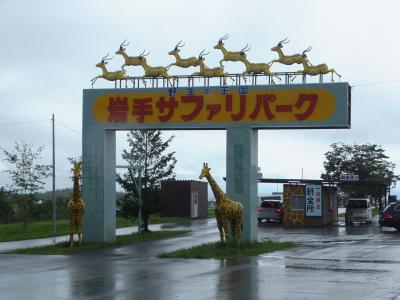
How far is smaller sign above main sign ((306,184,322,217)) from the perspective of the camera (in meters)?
35.3

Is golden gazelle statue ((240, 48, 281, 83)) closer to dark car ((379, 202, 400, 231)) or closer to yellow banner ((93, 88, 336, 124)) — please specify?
yellow banner ((93, 88, 336, 124))

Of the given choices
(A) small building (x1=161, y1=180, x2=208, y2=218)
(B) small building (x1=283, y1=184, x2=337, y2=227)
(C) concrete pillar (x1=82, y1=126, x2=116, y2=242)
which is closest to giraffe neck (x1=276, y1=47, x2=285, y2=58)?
(C) concrete pillar (x1=82, y1=126, x2=116, y2=242)

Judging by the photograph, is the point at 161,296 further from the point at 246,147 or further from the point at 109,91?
the point at 109,91

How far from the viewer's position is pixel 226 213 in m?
19.4

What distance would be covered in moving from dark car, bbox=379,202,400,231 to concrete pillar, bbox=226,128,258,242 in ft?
42.8

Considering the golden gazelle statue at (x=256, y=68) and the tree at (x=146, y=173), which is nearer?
the golden gazelle statue at (x=256, y=68)

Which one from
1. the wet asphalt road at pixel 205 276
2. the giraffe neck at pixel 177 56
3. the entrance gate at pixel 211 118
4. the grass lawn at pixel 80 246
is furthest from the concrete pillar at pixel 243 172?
the grass lawn at pixel 80 246

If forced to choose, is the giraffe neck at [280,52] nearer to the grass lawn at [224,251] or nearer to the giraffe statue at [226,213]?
the giraffe statue at [226,213]

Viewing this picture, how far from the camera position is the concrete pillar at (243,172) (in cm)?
2102

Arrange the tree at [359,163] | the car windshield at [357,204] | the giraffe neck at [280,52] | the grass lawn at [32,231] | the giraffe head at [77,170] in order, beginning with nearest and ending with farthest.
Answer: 1. the giraffe head at [77,170]
2. the giraffe neck at [280,52]
3. the grass lawn at [32,231]
4. the car windshield at [357,204]
5. the tree at [359,163]

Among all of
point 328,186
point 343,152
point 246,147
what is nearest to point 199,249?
point 246,147

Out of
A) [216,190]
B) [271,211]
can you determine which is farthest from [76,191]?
[271,211]

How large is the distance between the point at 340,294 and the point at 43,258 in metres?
9.97

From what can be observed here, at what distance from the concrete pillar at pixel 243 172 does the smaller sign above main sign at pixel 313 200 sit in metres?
14.7
